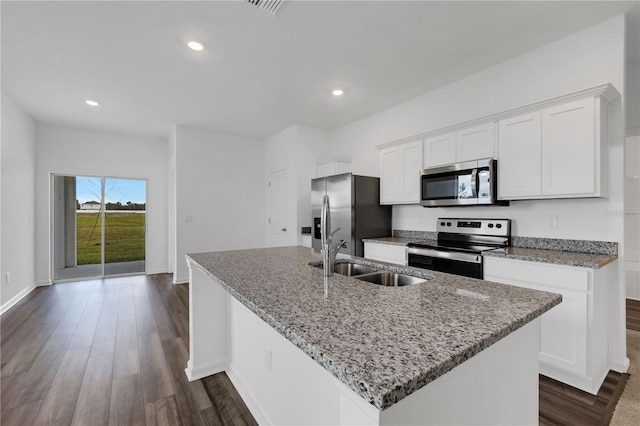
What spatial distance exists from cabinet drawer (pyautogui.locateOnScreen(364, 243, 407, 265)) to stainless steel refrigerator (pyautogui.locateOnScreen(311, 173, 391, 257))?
0.13m

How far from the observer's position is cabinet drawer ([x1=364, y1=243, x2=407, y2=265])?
3.21 meters

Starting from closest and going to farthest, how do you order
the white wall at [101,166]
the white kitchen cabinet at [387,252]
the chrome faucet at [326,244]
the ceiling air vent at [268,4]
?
1. the chrome faucet at [326,244]
2. the ceiling air vent at [268,4]
3. the white kitchen cabinet at [387,252]
4. the white wall at [101,166]

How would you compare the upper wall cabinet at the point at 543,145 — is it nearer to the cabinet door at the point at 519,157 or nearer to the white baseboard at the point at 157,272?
the cabinet door at the point at 519,157

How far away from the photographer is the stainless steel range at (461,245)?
253 centimetres

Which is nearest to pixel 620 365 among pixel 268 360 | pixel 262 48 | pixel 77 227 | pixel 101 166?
pixel 268 360

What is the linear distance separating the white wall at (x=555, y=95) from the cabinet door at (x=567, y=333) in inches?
21.0

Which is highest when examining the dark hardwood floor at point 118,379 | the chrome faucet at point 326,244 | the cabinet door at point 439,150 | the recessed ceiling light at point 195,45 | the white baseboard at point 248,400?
the recessed ceiling light at point 195,45

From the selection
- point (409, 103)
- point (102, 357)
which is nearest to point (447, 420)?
point (102, 357)

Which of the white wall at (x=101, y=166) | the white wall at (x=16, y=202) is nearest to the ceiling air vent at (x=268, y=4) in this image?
the white wall at (x=16, y=202)

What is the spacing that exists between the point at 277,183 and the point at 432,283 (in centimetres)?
437

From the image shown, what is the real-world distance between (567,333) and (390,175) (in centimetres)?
234

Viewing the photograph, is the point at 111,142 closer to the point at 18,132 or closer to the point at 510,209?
the point at 18,132

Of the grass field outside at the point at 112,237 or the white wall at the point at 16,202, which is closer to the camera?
the white wall at the point at 16,202

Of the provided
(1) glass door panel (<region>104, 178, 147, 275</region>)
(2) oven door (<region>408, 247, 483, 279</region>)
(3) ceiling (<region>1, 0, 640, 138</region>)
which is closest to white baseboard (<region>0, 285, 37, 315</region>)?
(1) glass door panel (<region>104, 178, 147, 275</region>)
